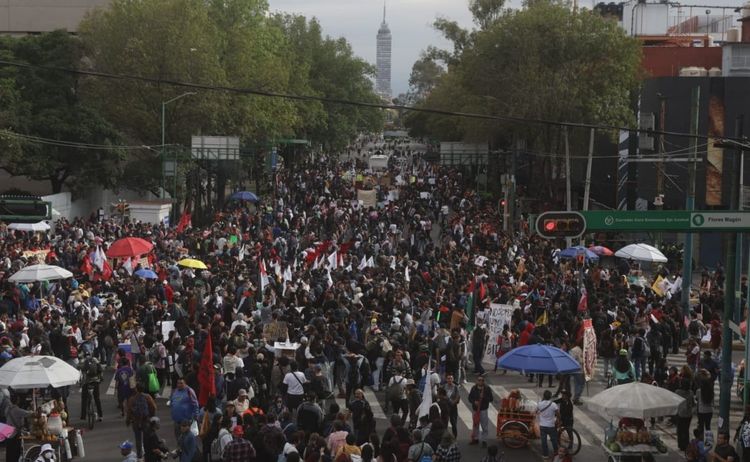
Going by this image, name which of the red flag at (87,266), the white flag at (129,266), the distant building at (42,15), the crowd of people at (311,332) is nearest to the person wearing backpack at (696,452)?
the crowd of people at (311,332)

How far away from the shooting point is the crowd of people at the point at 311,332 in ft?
50.9

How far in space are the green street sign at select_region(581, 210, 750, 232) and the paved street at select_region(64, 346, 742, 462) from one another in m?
3.68

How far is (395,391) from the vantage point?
18.2m

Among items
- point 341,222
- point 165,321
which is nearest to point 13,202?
point 165,321

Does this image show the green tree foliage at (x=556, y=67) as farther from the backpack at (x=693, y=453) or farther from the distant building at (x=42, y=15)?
the backpack at (x=693, y=453)

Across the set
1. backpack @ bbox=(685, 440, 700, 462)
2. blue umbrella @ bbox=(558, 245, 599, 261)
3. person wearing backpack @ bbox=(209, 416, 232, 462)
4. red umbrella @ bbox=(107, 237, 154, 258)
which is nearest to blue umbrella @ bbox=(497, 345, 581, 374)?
backpack @ bbox=(685, 440, 700, 462)

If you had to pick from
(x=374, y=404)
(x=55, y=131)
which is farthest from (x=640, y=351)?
(x=55, y=131)

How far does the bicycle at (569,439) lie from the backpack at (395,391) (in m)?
2.72

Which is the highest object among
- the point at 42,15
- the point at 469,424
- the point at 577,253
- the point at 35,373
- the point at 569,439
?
the point at 42,15

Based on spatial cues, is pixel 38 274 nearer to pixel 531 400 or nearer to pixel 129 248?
pixel 129 248

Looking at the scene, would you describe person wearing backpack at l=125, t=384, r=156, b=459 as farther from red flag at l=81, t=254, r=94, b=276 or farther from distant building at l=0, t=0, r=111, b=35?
distant building at l=0, t=0, r=111, b=35

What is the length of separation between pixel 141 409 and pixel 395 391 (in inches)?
162

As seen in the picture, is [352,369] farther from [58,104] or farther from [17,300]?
[58,104]

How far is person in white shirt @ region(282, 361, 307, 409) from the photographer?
59.1 feet
